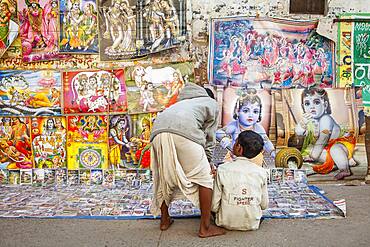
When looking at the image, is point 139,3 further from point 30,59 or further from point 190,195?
point 190,195

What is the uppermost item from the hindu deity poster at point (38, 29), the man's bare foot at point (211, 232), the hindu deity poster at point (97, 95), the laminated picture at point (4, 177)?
the hindu deity poster at point (38, 29)

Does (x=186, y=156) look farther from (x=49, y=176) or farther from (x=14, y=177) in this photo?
(x=14, y=177)

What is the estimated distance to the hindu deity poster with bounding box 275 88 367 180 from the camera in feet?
19.9

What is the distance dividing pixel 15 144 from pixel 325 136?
12.2 feet

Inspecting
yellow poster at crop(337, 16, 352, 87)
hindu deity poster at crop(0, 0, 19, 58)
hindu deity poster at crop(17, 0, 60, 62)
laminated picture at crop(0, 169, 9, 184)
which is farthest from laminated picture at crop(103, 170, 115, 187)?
yellow poster at crop(337, 16, 352, 87)

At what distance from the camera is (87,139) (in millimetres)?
6211

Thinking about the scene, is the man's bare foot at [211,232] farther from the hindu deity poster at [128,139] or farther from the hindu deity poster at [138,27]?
the hindu deity poster at [138,27]

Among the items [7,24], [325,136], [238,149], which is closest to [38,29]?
[7,24]

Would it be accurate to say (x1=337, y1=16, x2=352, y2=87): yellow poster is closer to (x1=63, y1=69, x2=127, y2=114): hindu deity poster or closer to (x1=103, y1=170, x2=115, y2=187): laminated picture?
(x1=63, y1=69, x2=127, y2=114): hindu deity poster

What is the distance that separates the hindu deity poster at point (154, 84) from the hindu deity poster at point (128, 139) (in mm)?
127

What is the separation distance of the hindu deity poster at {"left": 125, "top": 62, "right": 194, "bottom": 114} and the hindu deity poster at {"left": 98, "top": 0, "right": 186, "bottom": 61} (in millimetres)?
228

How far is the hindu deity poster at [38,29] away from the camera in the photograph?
245 inches

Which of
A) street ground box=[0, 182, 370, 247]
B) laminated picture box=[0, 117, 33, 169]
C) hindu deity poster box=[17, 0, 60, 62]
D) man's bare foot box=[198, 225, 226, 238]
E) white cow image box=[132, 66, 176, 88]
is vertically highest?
hindu deity poster box=[17, 0, 60, 62]

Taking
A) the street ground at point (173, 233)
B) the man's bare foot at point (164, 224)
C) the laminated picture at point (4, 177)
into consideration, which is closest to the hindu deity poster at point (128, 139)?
the laminated picture at point (4, 177)
